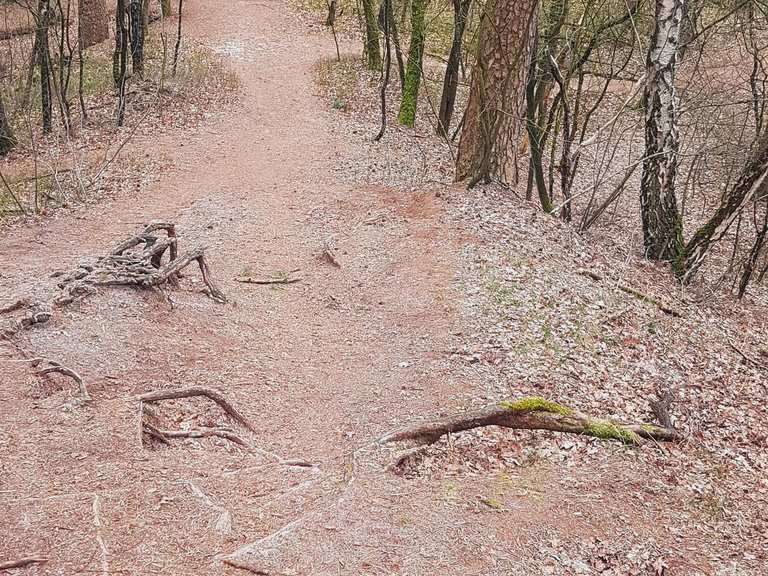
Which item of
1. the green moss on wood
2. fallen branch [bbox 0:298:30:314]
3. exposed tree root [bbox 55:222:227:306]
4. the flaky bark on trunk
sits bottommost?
the green moss on wood

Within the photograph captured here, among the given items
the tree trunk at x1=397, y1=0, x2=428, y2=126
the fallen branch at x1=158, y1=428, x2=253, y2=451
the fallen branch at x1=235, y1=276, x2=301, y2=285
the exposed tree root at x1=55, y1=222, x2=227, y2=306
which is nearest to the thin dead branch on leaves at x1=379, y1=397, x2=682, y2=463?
the fallen branch at x1=158, y1=428, x2=253, y2=451

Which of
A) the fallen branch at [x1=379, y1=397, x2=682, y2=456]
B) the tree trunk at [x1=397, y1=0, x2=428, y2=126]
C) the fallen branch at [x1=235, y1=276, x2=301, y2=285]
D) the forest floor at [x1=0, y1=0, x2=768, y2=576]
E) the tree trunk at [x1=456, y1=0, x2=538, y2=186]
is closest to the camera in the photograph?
the forest floor at [x1=0, y1=0, x2=768, y2=576]

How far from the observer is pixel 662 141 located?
11.2m

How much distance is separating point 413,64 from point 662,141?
8.25m

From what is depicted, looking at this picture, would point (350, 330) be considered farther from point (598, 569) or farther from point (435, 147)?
point (435, 147)

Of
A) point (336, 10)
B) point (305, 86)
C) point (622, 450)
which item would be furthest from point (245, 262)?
point (336, 10)

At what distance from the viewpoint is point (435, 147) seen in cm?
1703

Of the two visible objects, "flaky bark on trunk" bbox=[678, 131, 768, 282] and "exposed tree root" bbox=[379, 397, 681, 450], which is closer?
"exposed tree root" bbox=[379, 397, 681, 450]

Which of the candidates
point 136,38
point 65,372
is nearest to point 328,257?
point 65,372

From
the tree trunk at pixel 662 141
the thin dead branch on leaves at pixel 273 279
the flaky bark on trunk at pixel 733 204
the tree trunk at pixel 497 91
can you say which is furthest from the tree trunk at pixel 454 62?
the thin dead branch on leaves at pixel 273 279

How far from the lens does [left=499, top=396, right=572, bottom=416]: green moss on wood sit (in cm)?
620

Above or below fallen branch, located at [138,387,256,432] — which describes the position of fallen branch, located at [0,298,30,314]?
above

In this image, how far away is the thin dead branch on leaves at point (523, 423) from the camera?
6.13 meters

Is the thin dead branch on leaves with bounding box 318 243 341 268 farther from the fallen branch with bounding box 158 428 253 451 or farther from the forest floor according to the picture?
the fallen branch with bounding box 158 428 253 451
